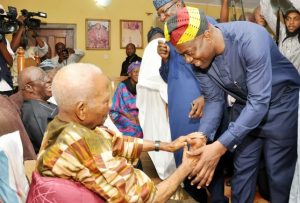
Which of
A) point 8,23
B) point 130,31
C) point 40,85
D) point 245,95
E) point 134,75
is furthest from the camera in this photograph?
point 130,31

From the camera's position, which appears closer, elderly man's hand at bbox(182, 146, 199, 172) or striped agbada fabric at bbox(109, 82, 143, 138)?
elderly man's hand at bbox(182, 146, 199, 172)

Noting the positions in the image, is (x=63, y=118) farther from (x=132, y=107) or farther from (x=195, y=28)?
(x=132, y=107)

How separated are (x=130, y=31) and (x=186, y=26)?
6.96m

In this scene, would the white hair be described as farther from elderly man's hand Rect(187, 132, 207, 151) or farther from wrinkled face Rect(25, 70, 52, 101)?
wrinkled face Rect(25, 70, 52, 101)

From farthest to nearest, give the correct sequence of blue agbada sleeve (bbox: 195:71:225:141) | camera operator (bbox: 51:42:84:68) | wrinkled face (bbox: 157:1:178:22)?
1. camera operator (bbox: 51:42:84:68)
2. wrinkled face (bbox: 157:1:178:22)
3. blue agbada sleeve (bbox: 195:71:225:141)

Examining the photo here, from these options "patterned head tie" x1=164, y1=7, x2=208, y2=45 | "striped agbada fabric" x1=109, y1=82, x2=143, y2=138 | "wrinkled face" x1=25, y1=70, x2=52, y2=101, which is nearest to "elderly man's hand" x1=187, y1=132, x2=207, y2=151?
"patterned head tie" x1=164, y1=7, x2=208, y2=45

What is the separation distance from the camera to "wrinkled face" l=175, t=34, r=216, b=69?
1514 mm

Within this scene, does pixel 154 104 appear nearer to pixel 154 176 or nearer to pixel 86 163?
pixel 154 176

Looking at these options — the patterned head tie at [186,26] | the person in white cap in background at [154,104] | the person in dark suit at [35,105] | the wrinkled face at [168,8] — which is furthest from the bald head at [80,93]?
the person in white cap in background at [154,104]

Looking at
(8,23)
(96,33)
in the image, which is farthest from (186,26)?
(96,33)

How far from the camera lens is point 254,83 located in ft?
5.03

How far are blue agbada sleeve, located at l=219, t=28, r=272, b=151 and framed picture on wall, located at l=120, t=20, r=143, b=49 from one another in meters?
6.92

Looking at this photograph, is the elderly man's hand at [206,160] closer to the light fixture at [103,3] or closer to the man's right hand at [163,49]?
the man's right hand at [163,49]

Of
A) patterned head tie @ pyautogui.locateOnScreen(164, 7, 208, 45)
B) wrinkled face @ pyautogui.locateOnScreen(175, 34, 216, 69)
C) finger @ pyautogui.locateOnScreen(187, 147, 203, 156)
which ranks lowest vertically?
finger @ pyautogui.locateOnScreen(187, 147, 203, 156)
